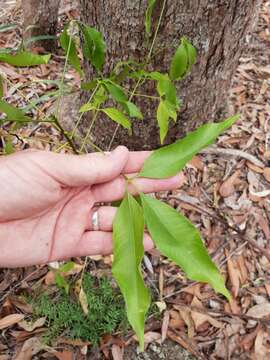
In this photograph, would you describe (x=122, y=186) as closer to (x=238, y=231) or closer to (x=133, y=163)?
(x=133, y=163)

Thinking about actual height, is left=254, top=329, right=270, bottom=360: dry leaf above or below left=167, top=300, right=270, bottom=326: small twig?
below

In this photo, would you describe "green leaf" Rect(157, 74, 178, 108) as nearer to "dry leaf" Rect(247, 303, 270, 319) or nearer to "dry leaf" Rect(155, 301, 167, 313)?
"dry leaf" Rect(155, 301, 167, 313)

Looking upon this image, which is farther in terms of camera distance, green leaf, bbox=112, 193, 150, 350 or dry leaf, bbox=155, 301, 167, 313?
dry leaf, bbox=155, 301, 167, 313

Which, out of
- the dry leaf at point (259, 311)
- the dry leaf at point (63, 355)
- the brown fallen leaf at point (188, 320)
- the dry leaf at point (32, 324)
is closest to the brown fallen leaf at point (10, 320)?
the dry leaf at point (32, 324)

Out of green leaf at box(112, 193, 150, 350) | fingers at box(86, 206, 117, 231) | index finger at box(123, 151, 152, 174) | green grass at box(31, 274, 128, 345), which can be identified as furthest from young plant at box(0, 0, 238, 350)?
green grass at box(31, 274, 128, 345)

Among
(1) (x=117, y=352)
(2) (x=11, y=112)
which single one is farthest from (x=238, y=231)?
(2) (x=11, y=112)

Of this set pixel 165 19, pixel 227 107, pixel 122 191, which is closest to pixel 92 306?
pixel 122 191
